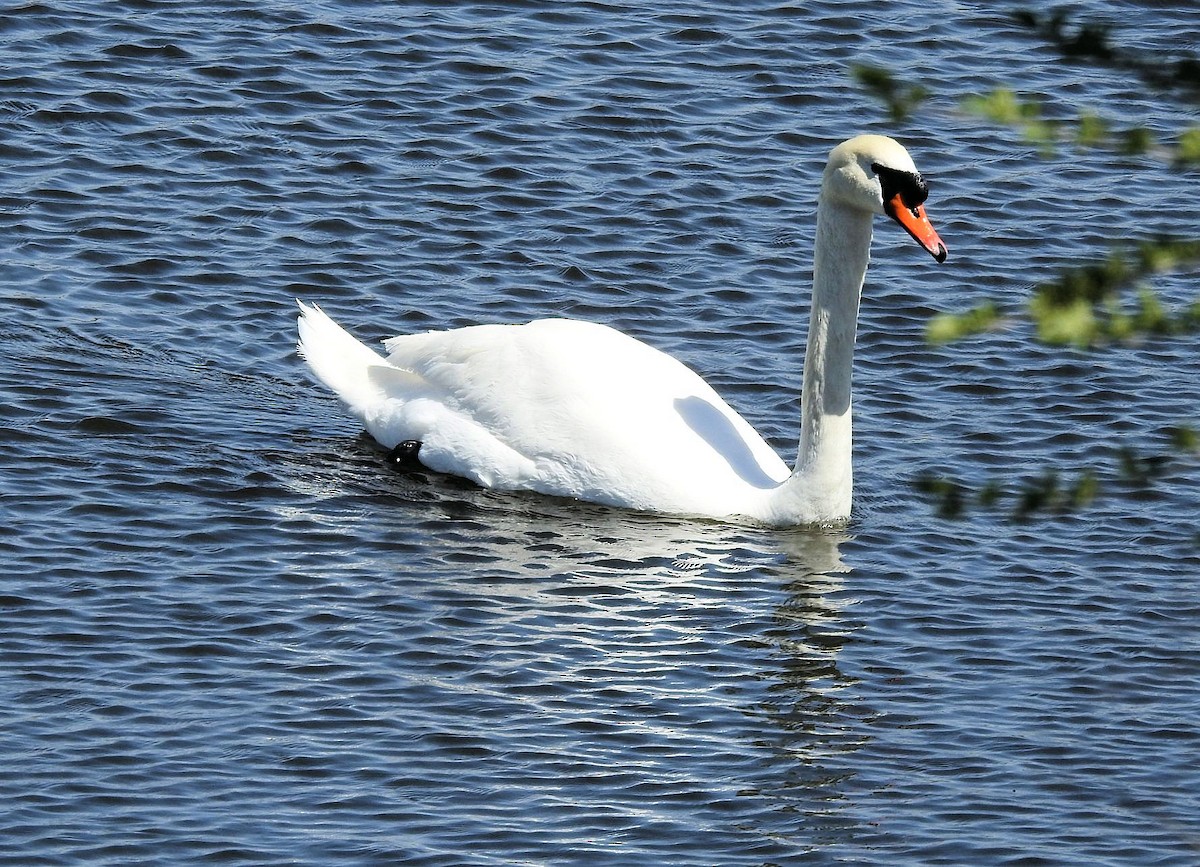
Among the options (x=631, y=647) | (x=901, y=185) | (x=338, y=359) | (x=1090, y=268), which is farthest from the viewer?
(x=338, y=359)

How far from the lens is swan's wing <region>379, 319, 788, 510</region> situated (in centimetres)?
984

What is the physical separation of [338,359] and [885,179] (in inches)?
126

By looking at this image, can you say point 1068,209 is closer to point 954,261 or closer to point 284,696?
point 954,261

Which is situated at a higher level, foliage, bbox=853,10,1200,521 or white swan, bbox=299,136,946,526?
foliage, bbox=853,10,1200,521

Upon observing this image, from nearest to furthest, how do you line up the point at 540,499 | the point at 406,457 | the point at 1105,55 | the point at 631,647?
1. the point at 1105,55
2. the point at 631,647
3. the point at 540,499
4. the point at 406,457

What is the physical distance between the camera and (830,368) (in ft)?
32.4

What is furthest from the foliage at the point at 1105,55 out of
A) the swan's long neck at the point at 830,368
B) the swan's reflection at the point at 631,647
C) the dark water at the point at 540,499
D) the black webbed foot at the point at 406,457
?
the black webbed foot at the point at 406,457

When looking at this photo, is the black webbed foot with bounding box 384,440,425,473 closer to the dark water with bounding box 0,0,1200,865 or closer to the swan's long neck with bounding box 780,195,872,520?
the dark water with bounding box 0,0,1200,865

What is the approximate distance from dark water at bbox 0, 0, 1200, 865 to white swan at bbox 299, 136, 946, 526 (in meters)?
0.17

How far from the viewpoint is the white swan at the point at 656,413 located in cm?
966

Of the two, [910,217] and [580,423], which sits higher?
[910,217]

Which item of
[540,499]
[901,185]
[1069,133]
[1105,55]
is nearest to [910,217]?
[901,185]

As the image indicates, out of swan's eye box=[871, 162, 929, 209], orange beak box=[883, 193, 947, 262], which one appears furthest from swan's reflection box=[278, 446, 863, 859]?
swan's eye box=[871, 162, 929, 209]

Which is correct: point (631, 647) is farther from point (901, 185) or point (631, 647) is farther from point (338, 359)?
point (338, 359)
